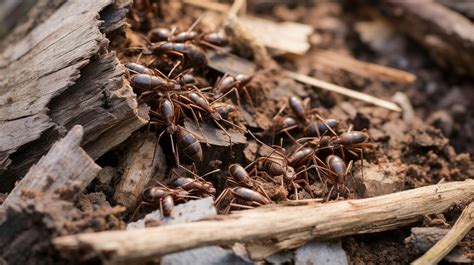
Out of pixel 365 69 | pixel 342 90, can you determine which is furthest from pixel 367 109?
pixel 365 69

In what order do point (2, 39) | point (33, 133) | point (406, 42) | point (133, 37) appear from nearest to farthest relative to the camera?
point (33, 133), point (133, 37), point (2, 39), point (406, 42)

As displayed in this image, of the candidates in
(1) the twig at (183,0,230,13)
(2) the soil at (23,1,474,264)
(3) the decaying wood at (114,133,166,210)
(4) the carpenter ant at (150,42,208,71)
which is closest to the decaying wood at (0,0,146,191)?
(3) the decaying wood at (114,133,166,210)

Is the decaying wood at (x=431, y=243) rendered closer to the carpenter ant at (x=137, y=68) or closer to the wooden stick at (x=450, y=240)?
the wooden stick at (x=450, y=240)

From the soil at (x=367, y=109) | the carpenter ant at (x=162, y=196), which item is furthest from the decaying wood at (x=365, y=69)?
the carpenter ant at (x=162, y=196)

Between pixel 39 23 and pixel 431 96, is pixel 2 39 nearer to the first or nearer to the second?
pixel 39 23

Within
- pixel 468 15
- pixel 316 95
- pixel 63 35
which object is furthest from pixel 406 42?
pixel 63 35

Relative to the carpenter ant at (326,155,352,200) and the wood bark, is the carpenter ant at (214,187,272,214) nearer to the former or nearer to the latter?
the carpenter ant at (326,155,352,200)
